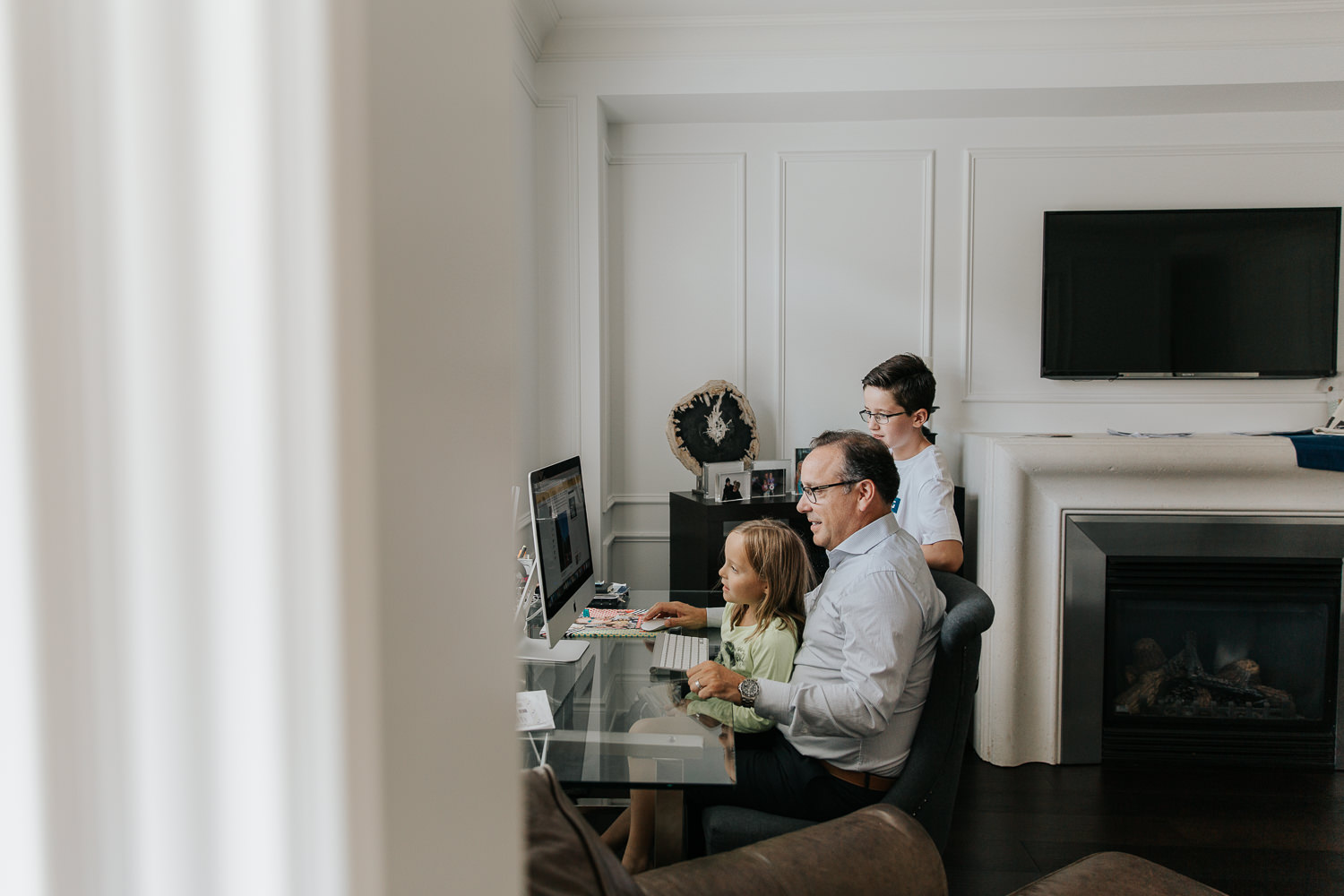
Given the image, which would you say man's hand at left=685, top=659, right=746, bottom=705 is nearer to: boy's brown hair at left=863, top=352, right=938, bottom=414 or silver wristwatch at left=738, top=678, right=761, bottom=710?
silver wristwatch at left=738, top=678, right=761, bottom=710

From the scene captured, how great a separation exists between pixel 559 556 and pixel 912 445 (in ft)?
4.98

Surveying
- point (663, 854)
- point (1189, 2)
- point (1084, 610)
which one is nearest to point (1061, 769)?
point (1084, 610)

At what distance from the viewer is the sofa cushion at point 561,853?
79 cm

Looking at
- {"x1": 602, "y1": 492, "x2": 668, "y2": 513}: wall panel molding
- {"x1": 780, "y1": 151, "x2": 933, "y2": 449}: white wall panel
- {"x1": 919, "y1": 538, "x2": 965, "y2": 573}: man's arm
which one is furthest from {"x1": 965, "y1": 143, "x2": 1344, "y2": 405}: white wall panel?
{"x1": 602, "y1": 492, "x2": 668, "y2": 513}: wall panel molding

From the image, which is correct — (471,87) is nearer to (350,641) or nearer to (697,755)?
(350,641)

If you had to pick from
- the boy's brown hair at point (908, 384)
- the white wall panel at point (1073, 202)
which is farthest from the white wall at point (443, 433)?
the white wall panel at point (1073, 202)

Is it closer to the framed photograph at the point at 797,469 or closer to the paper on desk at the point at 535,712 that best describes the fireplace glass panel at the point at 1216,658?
the framed photograph at the point at 797,469

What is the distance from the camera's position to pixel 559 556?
6.23 feet

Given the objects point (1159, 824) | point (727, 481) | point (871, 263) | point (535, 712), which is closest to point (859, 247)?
point (871, 263)

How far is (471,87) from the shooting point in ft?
0.68

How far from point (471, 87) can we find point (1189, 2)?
3848 millimetres

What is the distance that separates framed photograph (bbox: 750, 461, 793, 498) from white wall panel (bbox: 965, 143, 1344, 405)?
0.99m

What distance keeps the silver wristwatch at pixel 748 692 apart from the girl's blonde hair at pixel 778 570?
271mm

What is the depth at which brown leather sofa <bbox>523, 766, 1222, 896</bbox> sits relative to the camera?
84 cm
